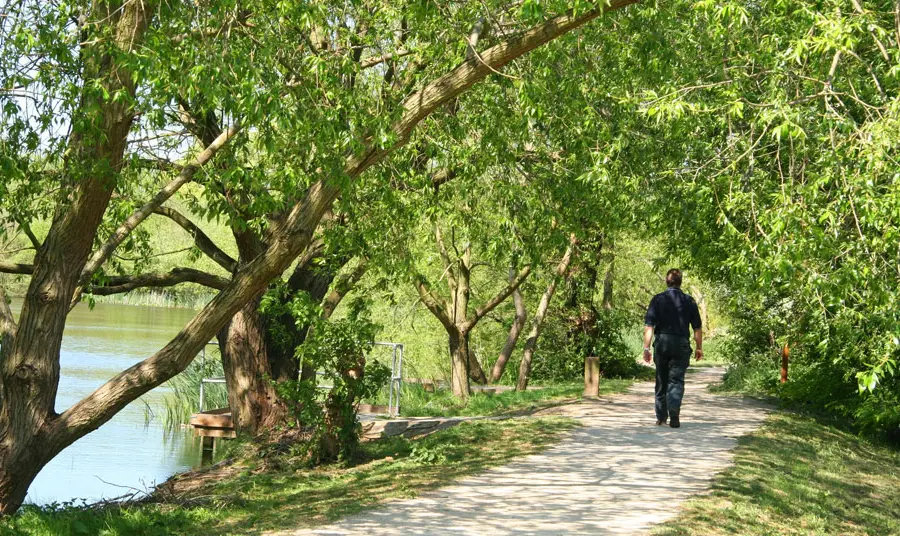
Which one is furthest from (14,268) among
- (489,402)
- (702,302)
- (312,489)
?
(702,302)

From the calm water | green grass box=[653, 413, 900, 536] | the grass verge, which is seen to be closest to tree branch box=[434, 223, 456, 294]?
the grass verge

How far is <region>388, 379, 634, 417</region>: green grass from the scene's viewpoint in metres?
17.0

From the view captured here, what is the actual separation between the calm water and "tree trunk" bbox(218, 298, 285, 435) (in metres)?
1.91

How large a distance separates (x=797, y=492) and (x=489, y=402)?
9.27 m

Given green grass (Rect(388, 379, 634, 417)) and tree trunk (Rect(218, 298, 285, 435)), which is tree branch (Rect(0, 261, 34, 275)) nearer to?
tree trunk (Rect(218, 298, 285, 435))

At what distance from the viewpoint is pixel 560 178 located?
13875 mm

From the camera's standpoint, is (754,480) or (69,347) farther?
(69,347)

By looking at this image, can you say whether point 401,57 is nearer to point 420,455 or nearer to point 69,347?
point 420,455

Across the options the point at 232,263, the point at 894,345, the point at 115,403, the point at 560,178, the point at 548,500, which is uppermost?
the point at 560,178

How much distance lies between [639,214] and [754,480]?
5.42 metres

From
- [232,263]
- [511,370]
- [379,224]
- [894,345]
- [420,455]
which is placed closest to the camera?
[894,345]

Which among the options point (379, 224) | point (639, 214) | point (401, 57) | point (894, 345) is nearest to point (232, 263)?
point (379, 224)

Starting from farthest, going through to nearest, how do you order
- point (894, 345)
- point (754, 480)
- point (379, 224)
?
point (379, 224)
point (754, 480)
point (894, 345)

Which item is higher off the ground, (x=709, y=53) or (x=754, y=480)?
(x=709, y=53)
